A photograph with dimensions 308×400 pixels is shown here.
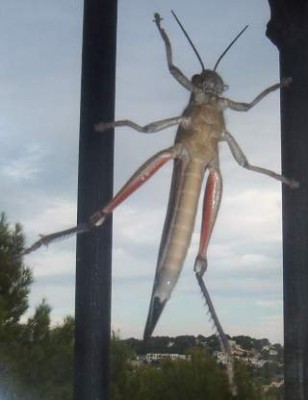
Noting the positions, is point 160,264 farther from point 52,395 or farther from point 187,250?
point 52,395

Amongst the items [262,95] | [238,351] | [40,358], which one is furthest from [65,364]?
[262,95]

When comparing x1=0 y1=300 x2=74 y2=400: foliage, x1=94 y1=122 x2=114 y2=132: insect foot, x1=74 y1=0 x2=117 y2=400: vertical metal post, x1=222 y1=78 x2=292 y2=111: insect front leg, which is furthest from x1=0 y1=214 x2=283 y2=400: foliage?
x1=222 y1=78 x2=292 y2=111: insect front leg

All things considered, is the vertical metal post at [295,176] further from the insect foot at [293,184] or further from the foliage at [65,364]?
the foliage at [65,364]

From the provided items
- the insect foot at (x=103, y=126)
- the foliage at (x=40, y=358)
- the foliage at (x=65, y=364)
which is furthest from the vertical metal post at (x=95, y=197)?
the foliage at (x=40, y=358)

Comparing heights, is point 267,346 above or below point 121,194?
below

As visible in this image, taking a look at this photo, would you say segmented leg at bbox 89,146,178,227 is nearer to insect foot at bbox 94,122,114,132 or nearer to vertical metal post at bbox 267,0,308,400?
insect foot at bbox 94,122,114,132

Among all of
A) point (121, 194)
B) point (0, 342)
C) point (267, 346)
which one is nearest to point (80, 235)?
point (121, 194)

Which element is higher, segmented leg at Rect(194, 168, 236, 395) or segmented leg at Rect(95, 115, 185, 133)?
segmented leg at Rect(95, 115, 185, 133)
